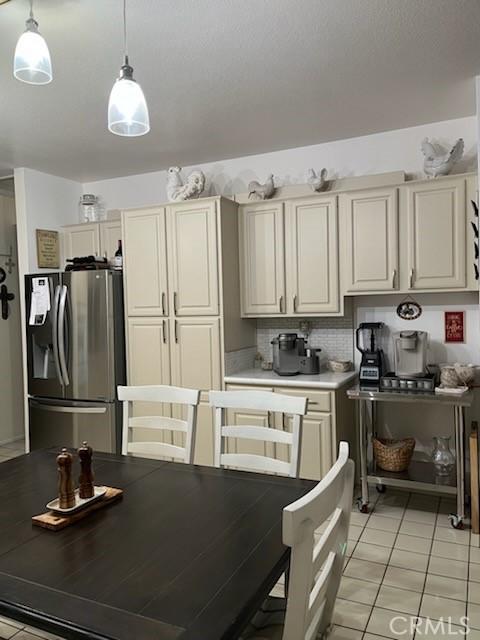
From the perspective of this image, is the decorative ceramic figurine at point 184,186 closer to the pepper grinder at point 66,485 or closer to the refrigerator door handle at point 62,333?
the refrigerator door handle at point 62,333

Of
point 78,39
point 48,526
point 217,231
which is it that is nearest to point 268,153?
point 217,231

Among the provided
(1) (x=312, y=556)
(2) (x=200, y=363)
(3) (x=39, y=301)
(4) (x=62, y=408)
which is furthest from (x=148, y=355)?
(1) (x=312, y=556)

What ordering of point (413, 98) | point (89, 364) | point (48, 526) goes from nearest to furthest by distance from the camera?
1. point (48, 526)
2. point (413, 98)
3. point (89, 364)

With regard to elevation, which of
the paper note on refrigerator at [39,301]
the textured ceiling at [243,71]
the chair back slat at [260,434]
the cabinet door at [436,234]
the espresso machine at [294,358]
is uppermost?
the textured ceiling at [243,71]

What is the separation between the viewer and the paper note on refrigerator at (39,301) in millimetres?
3943

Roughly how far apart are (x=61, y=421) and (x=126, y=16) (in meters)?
2.99

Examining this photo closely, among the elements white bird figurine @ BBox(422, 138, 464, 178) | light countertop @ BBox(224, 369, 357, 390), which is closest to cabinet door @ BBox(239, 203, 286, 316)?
light countertop @ BBox(224, 369, 357, 390)

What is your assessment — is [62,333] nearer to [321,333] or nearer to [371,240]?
[321,333]

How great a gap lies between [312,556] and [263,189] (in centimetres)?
314

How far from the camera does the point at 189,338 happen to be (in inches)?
144

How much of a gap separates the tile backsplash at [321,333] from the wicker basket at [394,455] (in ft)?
2.44

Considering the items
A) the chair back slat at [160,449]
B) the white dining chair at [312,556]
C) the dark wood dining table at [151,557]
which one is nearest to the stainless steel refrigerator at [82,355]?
the chair back slat at [160,449]

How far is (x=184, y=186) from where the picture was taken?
3.79 m

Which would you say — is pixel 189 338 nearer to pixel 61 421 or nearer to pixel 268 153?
pixel 61 421
